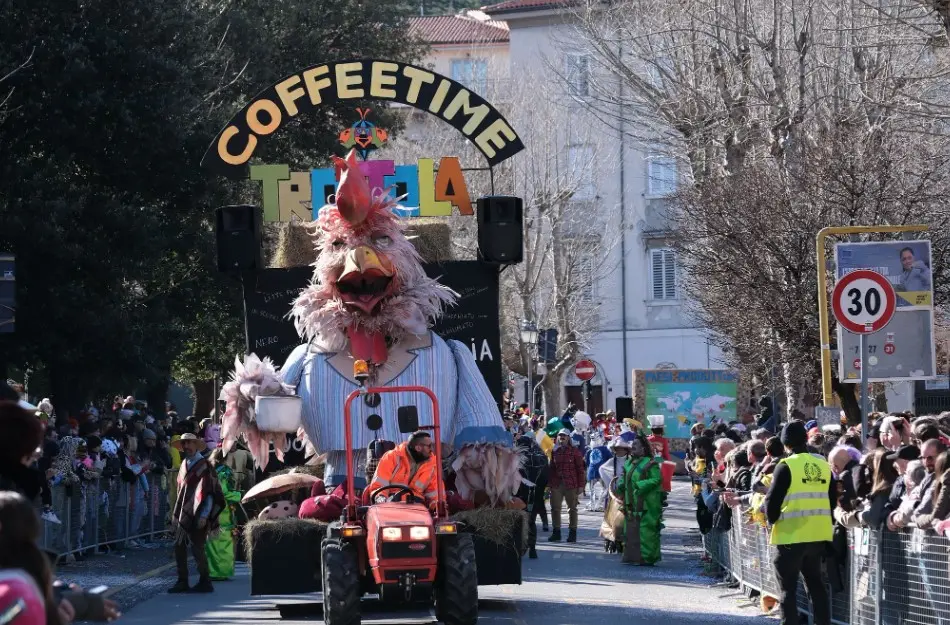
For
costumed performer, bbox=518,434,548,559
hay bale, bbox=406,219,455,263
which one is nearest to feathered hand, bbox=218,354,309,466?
hay bale, bbox=406,219,455,263

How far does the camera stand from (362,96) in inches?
669

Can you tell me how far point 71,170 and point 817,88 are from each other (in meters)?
11.2

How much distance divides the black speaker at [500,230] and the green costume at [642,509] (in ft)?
14.4

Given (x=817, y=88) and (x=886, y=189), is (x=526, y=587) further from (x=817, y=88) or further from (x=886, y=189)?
(x=817, y=88)

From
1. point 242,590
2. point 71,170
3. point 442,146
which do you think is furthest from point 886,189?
point 442,146

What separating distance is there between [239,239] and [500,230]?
2393 mm

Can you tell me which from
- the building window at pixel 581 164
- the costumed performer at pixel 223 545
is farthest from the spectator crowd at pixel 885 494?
the building window at pixel 581 164

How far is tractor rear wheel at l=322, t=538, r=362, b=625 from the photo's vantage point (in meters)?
10.5

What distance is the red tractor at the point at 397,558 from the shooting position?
10320 mm

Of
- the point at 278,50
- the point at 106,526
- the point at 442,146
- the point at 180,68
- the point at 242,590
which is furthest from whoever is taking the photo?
the point at 442,146

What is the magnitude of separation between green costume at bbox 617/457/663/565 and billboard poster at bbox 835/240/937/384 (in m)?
2.64

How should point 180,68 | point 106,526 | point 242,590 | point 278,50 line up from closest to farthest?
1. point 242,590
2. point 106,526
3. point 180,68
4. point 278,50

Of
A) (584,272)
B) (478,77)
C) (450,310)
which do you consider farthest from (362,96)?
(478,77)

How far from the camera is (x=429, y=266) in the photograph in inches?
577
